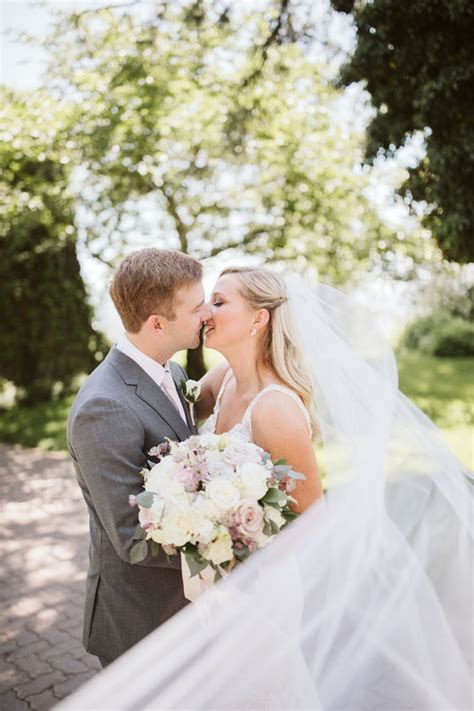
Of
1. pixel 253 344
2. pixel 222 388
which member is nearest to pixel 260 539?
pixel 253 344

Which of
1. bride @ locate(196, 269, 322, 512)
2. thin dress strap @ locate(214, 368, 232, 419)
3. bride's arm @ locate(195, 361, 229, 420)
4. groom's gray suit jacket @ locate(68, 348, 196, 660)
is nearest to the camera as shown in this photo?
groom's gray suit jacket @ locate(68, 348, 196, 660)

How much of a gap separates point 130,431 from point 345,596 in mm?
1099

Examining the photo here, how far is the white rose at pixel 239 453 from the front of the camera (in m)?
2.22

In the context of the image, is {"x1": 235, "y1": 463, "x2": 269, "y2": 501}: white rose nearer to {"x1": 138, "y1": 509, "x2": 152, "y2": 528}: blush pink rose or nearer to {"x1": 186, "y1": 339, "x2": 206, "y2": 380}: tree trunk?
{"x1": 138, "y1": 509, "x2": 152, "y2": 528}: blush pink rose

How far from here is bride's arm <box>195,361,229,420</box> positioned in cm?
357

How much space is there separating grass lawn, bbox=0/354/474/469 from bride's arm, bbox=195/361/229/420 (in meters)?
5.55

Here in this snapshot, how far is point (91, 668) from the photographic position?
435cm

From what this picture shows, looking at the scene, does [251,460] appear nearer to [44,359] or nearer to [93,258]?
[93,258]

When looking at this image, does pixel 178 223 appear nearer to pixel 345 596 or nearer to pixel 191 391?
pixel 191 391

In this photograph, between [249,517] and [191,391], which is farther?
[191,391]

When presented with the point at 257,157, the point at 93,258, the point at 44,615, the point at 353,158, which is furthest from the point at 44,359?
the point at 44,615

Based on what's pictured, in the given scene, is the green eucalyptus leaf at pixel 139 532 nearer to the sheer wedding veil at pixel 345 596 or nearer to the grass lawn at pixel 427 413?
the sheer wedding veil at pixel 345 596

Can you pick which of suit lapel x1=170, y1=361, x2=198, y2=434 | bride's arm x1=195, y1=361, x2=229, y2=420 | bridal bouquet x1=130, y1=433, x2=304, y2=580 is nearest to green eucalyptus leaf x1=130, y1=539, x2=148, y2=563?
bridal bouquet x1=130, y1=433, x2=304, y2=580

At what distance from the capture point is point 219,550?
2.06 m
